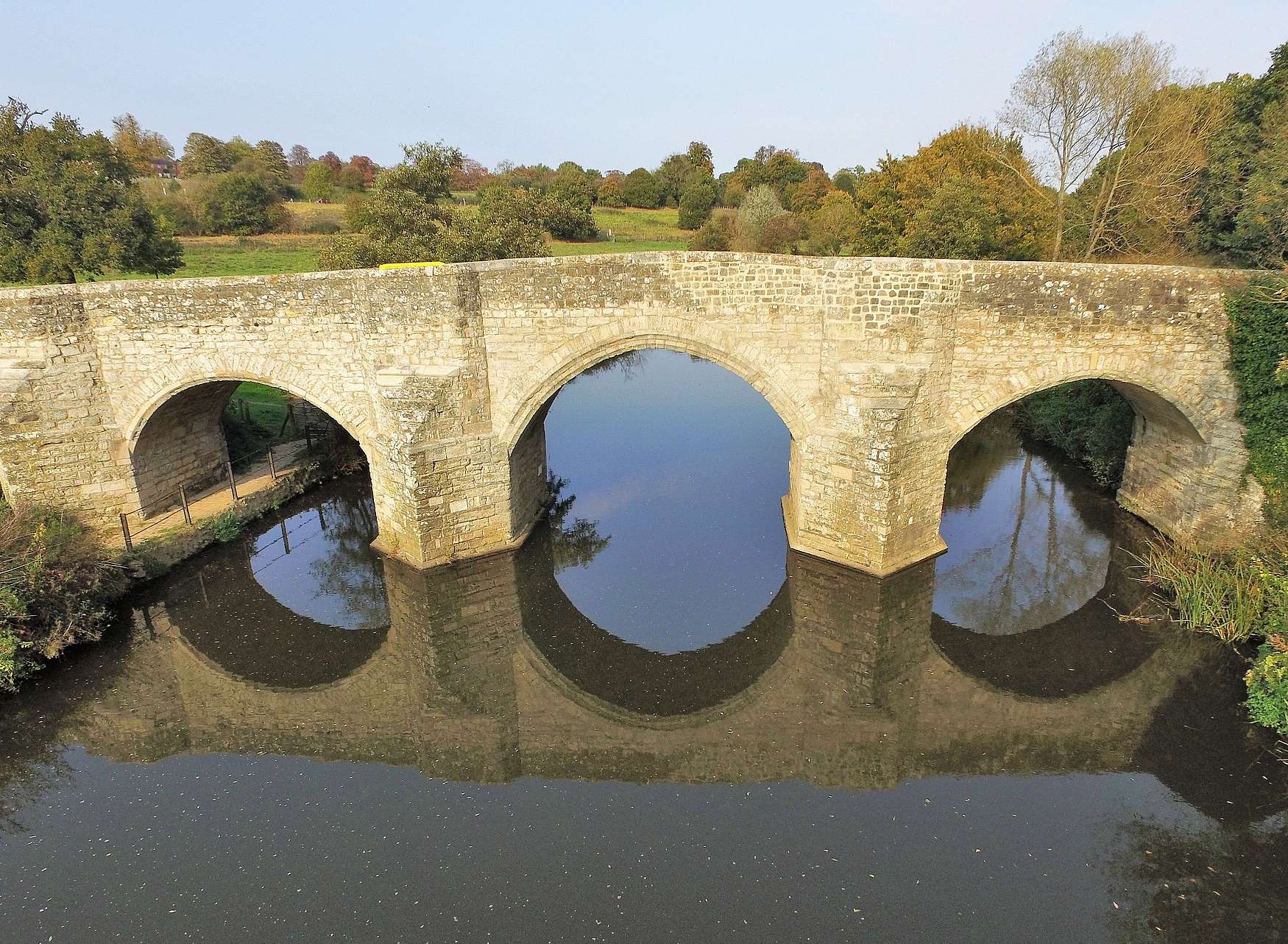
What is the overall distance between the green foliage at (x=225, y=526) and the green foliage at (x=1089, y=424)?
1720cm

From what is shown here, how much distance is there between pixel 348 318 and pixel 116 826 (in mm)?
7326

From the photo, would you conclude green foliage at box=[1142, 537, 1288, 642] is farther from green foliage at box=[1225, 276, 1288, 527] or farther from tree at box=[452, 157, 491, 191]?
tree at box=[452, 157, 491, 191]

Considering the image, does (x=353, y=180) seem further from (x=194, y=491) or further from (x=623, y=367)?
(x=194, y=491)

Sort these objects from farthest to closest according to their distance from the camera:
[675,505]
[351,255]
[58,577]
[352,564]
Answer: [351,255] < [675,505] < [352,564] < [58,577]

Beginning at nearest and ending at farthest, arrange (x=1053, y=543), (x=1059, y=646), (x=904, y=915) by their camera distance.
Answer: (x=904, y=915)
(x=1059, y=646)
(x=1053, y=543)

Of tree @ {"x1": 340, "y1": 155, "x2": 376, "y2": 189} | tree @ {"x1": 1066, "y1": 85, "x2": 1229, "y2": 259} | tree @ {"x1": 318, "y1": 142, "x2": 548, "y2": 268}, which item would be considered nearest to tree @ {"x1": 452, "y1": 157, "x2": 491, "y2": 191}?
tree @ {"x1": 340, "y1": 155, "x2": 376, "y2": 189}

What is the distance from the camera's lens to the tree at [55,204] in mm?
14852

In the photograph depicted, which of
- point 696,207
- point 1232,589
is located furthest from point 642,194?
point 1232,589

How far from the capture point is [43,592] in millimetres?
9359

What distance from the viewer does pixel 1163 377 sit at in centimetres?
1046

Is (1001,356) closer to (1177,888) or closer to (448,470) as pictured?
(1177,888)

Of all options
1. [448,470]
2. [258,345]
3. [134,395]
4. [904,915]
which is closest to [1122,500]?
[904,915]

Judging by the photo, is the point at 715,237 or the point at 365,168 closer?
the point at 715,237

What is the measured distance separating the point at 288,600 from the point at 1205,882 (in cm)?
1192
